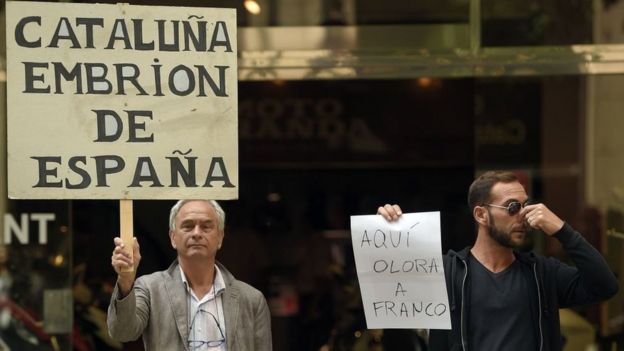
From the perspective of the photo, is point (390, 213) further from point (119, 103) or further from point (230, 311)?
point (119, 103)

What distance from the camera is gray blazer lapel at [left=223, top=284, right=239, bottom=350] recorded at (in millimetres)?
4859

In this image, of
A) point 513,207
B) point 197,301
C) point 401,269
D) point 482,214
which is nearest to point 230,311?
point 197,301

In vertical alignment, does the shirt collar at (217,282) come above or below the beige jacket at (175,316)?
above

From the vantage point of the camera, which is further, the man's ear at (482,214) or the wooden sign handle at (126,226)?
the man's ear at (482,214)

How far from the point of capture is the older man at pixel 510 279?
15.2 feet

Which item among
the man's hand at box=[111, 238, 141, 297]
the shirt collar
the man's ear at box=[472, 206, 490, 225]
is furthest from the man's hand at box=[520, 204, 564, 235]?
the man's hand at box=[111, 238, 141, 297]

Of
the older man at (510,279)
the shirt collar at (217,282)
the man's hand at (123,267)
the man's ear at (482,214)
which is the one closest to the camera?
the man's hand at (123,267)

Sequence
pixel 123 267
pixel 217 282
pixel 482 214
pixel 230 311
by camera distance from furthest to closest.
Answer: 1. pixel 217 282
2. pixel 230 311
3. pixel 482 214
4. pixel 123 267

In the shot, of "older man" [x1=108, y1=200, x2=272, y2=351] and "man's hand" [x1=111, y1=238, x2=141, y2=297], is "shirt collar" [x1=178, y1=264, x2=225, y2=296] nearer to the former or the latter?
"older man" [x1=108, y1=200, x2=272, y2=351]

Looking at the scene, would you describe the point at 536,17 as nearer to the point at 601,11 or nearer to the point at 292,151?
the point at 601,11

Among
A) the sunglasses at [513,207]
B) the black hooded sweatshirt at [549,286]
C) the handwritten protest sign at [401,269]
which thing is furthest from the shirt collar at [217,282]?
the sunglasses at [513,207]

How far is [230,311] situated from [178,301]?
0.22 meters

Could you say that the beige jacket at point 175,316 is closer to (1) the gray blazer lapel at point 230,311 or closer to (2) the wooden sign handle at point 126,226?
(1) the gray blazer lapel at point 230,311

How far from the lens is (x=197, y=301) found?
194 inches
